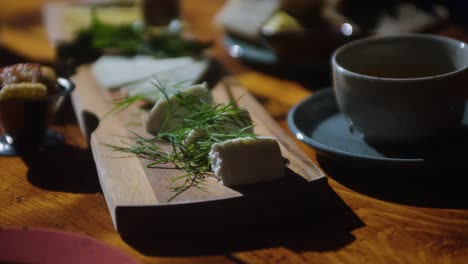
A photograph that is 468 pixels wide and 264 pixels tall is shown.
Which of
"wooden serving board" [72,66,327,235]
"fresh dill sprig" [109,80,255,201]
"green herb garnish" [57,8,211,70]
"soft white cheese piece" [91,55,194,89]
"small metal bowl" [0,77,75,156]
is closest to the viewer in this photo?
"wooden serving board" [72,66,327,235]

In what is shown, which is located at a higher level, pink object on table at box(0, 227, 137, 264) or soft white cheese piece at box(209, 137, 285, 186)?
soft white cheese piece at box(209, 137, 285, 186)

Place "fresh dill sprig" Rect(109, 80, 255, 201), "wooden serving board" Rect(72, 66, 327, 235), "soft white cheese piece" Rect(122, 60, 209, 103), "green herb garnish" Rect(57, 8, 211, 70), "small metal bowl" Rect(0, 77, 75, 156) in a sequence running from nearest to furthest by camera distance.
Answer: "wooden serving board" Rect(72, 66, 327, 235) → "fresh dill sprig" Rect(109, 80, 255, 201) → "small metal bowl" Rect(0, 77, 75, 156) → "soft white cheese piece" Rect(122, 60, 209, 103) → "green herb garnish" Rect(57, 8, 211, 70)

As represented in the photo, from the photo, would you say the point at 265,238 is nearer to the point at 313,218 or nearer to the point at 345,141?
the point at 313,218

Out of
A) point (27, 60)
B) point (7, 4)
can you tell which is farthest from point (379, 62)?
point (7, 4)

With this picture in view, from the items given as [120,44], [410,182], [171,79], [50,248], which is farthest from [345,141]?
[120,44]

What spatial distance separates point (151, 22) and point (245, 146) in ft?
2.98

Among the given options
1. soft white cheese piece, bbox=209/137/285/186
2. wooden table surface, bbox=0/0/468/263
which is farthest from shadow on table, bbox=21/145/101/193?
soft white cheese piece, bbox=209/137/285/186

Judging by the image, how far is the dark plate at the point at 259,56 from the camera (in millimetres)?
1446

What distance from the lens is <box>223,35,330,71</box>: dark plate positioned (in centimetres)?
145

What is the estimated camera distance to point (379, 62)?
45.9 inches

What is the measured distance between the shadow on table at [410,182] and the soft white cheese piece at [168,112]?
0.78 ft

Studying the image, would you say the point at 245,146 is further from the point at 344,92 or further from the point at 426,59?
the point at 426,59

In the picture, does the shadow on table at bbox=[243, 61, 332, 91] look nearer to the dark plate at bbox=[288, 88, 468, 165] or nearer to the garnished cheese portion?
the dark plate at bbox=[288, 88, 468, 165]

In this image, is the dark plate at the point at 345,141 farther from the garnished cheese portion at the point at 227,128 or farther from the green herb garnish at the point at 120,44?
the green herb garnish at the point at 120,44
